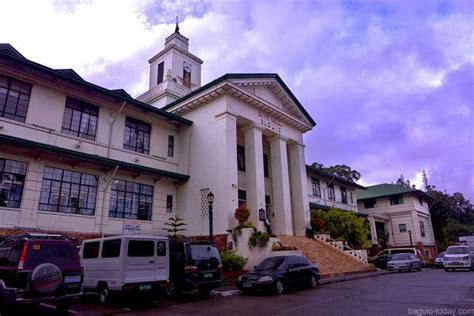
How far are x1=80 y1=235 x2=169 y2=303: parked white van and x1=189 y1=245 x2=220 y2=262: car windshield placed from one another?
3.31 feet

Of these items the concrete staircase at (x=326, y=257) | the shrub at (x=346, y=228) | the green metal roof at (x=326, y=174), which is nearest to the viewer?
the concrete staircase at (x=326, y=257)

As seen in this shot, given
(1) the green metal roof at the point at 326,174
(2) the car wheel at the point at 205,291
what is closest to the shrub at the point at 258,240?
(2) the car wheel at the point at 205,291

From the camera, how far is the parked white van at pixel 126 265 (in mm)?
9875

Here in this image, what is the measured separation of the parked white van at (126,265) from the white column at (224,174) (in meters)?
8.20

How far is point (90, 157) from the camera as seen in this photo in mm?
16516

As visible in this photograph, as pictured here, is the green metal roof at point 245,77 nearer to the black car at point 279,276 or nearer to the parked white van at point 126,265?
the black car at point 279,276

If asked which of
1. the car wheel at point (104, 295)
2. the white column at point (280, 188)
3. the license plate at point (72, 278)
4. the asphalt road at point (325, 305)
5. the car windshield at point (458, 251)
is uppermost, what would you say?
the white column at point (280, 188)

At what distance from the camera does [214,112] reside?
71.9ft

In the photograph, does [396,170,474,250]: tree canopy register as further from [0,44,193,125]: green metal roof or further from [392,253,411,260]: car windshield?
[0,44,193,125]: green metal roof

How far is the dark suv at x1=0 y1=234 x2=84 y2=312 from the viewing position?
7.82 meters

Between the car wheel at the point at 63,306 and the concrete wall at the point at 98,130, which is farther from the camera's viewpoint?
the concrete wall at the point at 98,130

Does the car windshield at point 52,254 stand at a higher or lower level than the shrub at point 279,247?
lower

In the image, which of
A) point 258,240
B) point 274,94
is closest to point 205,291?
point 258,240

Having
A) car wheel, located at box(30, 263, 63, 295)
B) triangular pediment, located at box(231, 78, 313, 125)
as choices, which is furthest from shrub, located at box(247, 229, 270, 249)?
car wheel, located at box(30, 263, 63, 295)
